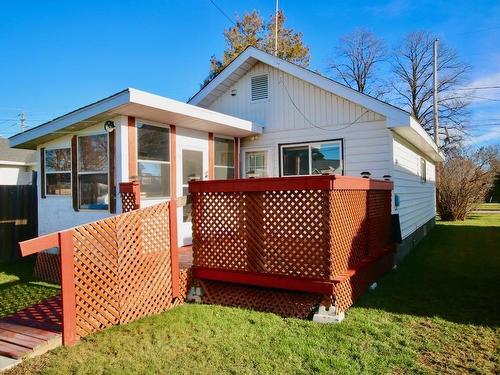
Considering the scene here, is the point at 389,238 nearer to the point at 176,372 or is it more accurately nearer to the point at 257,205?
the point at 257,205

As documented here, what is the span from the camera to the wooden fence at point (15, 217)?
8891 mm

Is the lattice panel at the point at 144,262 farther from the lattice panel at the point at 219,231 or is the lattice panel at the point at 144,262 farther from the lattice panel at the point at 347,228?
the lattice panel at the point at 347,228

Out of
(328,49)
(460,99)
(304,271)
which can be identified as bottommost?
(304,271)

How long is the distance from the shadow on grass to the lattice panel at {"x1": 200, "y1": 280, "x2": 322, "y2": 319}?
92 cm

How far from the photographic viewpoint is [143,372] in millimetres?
3379

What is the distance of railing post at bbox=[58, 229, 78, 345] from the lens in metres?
3.95

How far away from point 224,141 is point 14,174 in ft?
57.2

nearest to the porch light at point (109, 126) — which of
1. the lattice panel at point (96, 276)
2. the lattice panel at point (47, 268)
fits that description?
the lattice panel at point (47, 268)

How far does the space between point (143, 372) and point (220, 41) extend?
2467 cm

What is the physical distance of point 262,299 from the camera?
5.27 m

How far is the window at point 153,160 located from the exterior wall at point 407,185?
484 centimetres

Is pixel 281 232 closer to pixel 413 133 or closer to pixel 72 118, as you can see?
pixel 72 118

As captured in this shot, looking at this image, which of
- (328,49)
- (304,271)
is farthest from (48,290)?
(328,49)

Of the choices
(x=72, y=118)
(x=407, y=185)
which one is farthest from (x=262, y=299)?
(x=407, y=185)
